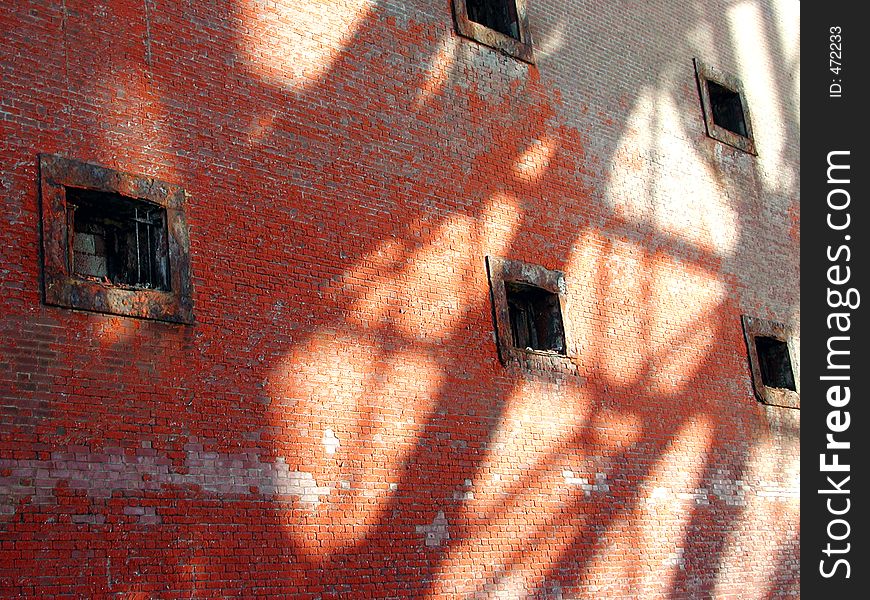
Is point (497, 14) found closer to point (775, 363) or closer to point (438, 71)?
point (438, 71)

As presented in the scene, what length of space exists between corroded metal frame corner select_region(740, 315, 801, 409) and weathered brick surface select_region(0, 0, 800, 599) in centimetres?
20

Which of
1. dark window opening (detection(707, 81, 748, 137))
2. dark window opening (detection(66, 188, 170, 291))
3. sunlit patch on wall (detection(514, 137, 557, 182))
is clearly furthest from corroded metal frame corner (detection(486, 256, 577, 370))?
dark window opening (detection(707, 81, 748, 137))

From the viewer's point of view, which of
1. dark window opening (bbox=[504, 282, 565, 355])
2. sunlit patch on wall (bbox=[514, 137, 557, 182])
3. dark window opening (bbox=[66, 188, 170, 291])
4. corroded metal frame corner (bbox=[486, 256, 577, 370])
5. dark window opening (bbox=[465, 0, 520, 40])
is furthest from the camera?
dark window opening (bbox=[465, 0, 520, 40])

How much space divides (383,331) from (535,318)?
215cm

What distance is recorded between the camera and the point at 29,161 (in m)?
7.30

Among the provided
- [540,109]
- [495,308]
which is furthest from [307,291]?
[540,109]

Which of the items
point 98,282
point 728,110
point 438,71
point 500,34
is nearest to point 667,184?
point 728,110

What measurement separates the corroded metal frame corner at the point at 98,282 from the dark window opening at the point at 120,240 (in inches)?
2.9

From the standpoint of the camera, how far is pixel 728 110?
14.1 metres

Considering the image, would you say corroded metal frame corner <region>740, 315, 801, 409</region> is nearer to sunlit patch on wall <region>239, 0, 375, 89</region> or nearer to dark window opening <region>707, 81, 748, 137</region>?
dark window opening <region>707, 81, 748, 137</region>

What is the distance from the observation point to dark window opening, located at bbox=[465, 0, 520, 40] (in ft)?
36.8

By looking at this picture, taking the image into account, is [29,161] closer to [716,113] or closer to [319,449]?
[319,449]

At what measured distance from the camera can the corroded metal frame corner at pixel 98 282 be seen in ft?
23.6

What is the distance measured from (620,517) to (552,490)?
0.99 meters
